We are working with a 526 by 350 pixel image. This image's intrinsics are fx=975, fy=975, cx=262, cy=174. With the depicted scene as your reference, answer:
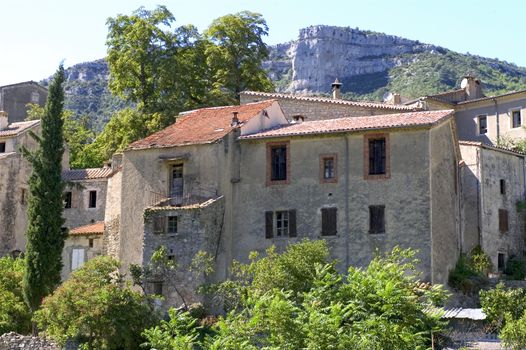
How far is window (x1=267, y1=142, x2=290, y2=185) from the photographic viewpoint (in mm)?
46156

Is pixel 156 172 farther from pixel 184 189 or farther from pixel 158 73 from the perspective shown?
pixel 158 73

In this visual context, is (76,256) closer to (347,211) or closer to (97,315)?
(97,315)

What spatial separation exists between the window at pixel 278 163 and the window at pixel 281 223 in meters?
1.49

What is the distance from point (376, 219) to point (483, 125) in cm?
2706

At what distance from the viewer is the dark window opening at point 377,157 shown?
44.3m

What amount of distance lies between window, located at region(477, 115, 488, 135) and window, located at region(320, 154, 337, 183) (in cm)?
2572

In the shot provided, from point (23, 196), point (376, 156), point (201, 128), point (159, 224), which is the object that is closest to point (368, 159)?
point (376, 156)

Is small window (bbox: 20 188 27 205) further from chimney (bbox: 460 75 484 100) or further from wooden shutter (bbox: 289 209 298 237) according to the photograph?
chimney (bbox: 460 75 484 100)

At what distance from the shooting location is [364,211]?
145 ft

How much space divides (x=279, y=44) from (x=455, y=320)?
5646 inches

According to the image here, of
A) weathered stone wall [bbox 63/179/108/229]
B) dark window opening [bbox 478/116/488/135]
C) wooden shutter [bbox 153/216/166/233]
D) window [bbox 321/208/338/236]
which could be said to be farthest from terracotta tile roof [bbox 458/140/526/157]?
weathered stone wall [bbox 63/179/108/229]

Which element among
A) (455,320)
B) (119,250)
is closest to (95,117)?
(119,250)

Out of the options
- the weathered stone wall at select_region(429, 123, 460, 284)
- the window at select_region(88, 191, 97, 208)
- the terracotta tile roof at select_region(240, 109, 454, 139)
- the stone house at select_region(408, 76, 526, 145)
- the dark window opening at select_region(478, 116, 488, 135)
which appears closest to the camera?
the weathered stone wall at select_region(429, 123, 460, 284)

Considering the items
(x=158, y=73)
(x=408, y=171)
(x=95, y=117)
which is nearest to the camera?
(x=408, y=171)
